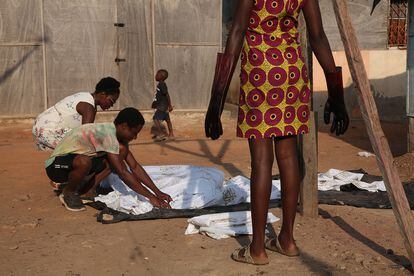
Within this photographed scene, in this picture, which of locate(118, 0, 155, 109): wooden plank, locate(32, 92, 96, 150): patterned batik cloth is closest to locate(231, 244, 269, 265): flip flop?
locate(32, 92, 96, 150): patterned batik cloth

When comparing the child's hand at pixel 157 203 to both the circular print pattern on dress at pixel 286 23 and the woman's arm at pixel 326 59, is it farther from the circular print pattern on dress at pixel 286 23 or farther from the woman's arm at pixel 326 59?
the circular print pattern on dress at pixel 286 23

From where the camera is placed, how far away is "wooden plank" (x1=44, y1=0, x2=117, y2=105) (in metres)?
10.9

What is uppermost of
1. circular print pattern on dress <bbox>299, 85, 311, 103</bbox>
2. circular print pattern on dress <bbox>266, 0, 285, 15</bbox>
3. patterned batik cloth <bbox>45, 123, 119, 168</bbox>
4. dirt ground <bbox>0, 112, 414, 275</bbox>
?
circular print pattern on dress <bbox>266, 0, 285, 15</bbox>

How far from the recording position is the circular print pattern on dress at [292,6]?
3.12 metres

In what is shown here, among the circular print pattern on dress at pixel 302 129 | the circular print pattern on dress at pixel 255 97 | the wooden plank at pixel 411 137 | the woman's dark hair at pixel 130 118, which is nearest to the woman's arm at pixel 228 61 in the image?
the circular print pattern on dress at pixel 255 97

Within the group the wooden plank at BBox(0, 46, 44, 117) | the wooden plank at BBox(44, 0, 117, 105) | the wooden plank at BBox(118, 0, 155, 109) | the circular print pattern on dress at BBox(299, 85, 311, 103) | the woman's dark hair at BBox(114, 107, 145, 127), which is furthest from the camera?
the wooden plank at BBox(118, 0, 155, 109)

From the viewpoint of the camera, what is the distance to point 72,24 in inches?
429

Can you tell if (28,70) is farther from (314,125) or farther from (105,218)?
(314,125)

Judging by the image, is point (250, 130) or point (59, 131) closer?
point (250, 130)

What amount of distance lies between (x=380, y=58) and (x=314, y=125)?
8115 mm

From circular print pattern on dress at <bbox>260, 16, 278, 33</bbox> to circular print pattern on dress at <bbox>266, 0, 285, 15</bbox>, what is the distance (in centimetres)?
3

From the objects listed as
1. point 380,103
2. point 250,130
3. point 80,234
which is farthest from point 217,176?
point 380,103

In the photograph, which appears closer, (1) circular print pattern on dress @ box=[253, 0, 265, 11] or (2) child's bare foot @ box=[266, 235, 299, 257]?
(1) circular print pattern on dress @ box=[253, 0, 265, 11]

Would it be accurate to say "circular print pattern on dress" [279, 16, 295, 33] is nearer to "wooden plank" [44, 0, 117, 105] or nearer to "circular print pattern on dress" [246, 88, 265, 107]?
"circular print pattern on dress" [246, 88, 265, 107]
